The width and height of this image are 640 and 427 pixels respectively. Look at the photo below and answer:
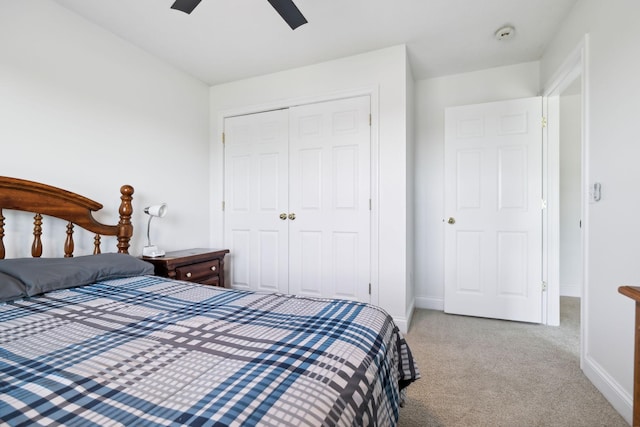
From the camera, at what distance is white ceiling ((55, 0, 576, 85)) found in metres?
2.04

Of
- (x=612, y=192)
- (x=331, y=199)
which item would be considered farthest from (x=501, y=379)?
(x=331, y=199)

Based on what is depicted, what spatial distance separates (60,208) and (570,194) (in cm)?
490

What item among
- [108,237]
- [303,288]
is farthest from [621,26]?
[108,237]

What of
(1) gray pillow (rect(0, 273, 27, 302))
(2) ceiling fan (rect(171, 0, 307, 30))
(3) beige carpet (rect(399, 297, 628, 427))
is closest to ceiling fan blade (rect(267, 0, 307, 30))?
(2) ceiling fan (rect(171, 0, 307, 30))

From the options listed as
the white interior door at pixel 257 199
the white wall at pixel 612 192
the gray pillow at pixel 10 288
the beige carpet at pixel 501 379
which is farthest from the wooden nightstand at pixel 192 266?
the white wall at pixel 612 192

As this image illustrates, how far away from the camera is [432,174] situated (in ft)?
10.4

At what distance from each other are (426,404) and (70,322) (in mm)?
1672

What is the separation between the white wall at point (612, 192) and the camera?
1.41m

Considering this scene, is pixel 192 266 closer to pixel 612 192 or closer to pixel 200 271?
pixel 200 271

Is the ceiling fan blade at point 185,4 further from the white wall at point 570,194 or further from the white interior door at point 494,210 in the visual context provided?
the white wall at point 570,194

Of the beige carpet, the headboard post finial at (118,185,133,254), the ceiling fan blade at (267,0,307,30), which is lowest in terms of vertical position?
the beige carpet

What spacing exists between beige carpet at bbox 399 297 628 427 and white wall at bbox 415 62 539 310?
1.89 ft

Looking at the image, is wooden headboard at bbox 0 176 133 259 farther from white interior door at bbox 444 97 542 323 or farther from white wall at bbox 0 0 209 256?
white interior door at bbox 444 97 542 323

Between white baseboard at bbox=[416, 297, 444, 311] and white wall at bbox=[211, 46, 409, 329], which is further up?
white wall at bbox=[211, 46, 409, 329]
